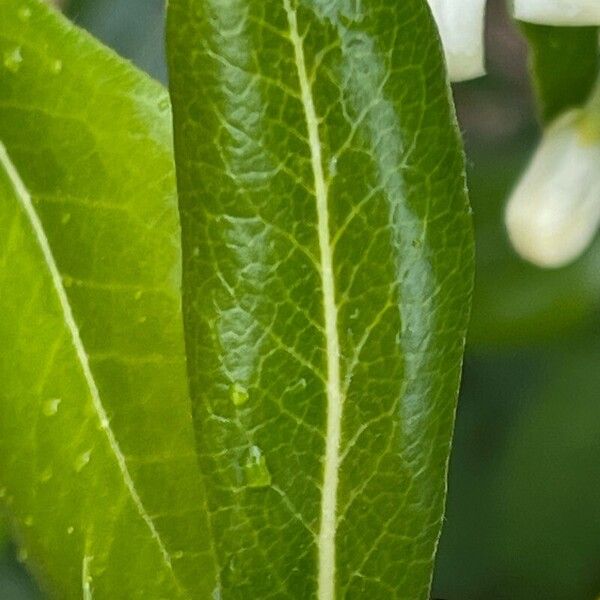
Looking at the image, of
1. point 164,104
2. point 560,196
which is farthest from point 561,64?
point 164,104

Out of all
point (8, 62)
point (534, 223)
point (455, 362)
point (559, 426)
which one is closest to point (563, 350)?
point (559, 426)

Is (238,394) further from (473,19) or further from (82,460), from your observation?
(473,19)

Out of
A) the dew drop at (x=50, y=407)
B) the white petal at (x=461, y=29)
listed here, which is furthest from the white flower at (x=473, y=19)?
the dew drop at (x=50, y=407)

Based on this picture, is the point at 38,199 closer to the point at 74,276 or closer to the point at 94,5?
the point at 74,276

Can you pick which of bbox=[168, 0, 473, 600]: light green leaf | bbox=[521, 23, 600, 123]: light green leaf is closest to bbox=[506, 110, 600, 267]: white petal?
bbox=[521, 23, 600, 123]: light green leaf

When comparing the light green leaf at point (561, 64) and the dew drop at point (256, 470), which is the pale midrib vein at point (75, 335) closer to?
the dew drop at point (256, 470)
